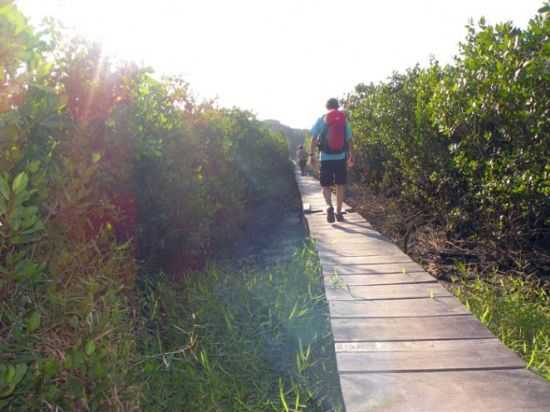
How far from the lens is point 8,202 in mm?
1408

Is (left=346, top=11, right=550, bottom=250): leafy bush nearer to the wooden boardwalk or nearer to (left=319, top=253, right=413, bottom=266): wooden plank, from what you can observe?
(left=319, top=253, right=413, bottom=266): wooden plank

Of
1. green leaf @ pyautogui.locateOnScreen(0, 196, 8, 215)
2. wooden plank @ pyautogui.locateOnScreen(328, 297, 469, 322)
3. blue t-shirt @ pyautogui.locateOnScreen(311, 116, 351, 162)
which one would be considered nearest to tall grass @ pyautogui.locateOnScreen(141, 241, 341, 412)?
wooden plank @ pyautogui.locateOnScreen(328, 297, 469, 322)

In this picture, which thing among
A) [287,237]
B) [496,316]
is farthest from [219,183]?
[496,316]

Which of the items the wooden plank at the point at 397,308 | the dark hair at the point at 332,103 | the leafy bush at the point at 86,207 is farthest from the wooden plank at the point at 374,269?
the dark hair at the point at 332,103

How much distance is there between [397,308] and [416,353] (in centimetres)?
64

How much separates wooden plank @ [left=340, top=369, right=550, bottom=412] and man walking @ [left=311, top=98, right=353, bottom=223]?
4.56m

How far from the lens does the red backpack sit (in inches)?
243

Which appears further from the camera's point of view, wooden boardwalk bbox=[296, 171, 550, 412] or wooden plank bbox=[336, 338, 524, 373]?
wooden plank bbox=[336, 338, 524, 373]

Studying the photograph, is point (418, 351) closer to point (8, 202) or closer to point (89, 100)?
point (8, 202)

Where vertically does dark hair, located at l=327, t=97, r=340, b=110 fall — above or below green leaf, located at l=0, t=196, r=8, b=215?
above

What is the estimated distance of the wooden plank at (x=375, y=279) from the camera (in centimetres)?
332

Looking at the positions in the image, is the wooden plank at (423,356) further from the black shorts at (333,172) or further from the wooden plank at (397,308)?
the black shorts at (333,172)

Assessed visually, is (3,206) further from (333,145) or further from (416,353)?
(333,145)

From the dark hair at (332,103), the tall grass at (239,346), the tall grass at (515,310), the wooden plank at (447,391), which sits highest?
the dark hair at (332,103)
